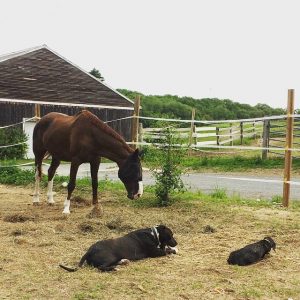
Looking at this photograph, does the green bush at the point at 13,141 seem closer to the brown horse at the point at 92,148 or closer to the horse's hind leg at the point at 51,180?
the horse's hind leg at the point at 51,180

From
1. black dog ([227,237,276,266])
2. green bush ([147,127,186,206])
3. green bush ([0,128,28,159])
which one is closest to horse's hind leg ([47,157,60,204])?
green bush ([147,127,186,206])

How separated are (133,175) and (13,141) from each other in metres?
14.2

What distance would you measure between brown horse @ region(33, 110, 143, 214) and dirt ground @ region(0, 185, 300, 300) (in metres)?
0.45

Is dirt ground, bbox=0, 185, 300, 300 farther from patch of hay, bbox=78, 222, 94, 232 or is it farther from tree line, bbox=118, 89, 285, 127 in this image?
tree line, bbox=118, 89, 285, 127

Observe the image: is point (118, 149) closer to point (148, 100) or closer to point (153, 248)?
point (153, 248)

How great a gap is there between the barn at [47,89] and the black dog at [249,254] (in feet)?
53.3

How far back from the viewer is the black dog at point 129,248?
4.80 m

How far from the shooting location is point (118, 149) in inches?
315

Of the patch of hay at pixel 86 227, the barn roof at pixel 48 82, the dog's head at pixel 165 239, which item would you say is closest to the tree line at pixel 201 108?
the barn roof at pixel 48 82

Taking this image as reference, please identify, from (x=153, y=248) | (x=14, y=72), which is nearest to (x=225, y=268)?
(x=153, y=248)

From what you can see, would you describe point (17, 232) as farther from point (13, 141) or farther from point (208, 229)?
point (13, 141)

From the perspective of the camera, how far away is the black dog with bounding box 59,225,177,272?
15.8ft

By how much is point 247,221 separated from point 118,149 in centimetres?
228

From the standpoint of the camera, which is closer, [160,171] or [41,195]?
[160,171]
